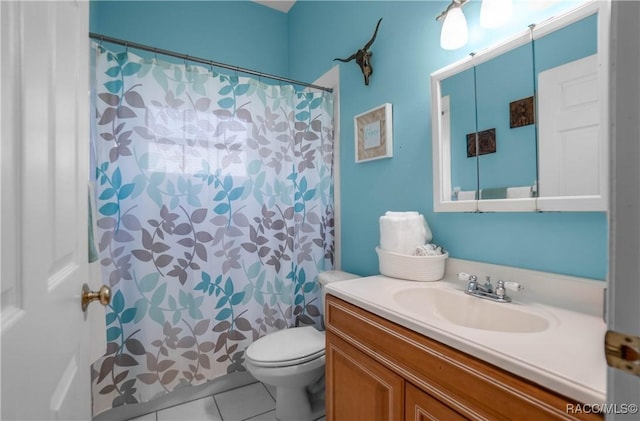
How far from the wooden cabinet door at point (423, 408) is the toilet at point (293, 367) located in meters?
0.69

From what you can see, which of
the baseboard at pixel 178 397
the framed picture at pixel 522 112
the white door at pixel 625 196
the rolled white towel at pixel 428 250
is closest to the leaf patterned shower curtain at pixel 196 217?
the baseboard at pixel 178 397

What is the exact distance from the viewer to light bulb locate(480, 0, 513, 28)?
3.35 feet

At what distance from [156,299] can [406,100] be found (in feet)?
5.61

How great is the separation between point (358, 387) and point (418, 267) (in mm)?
539

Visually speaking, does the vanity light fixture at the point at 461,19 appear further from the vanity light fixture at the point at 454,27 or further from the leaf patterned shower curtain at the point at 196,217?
the leaf patterned shower curtain at the point at 196,217

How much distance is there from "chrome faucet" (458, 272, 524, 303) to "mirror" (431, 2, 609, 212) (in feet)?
0.90

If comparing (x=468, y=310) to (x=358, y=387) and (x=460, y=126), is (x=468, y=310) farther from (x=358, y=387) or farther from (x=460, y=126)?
(x=460, y=126)

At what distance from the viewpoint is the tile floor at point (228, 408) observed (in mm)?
1594

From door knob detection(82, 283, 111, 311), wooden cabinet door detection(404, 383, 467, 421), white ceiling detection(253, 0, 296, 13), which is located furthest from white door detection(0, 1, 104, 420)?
white ceiling detection(253, 0, 296, 13)

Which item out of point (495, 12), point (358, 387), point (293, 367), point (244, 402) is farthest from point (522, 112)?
point (244, 402)

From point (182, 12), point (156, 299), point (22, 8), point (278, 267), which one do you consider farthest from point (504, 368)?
point (182, 12)

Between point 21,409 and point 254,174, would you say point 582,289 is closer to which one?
point 21,409

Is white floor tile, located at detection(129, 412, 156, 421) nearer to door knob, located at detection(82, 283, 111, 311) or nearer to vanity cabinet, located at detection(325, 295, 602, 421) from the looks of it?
vanity cabinet, located at detection(325, 295, 602, 421)

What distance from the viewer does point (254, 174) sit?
1.73 meters
